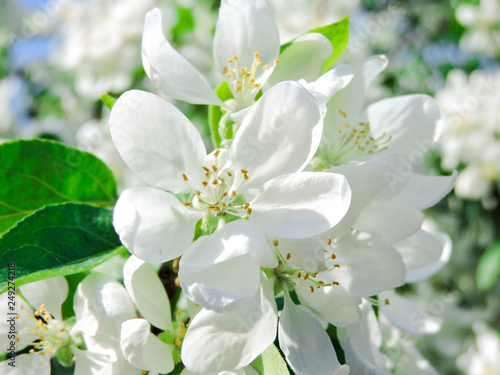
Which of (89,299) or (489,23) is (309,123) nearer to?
(89,299)

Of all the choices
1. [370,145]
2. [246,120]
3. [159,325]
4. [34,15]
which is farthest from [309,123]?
[34,15]

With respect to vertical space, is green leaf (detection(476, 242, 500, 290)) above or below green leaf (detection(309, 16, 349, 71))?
below

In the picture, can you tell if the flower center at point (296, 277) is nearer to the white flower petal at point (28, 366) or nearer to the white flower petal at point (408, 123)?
the white flower petal at point (408, 123)

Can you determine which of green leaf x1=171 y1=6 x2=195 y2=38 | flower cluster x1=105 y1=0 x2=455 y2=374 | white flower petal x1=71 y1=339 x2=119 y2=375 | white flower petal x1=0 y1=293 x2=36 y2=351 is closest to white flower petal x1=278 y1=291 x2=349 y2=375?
flower cluster x1=105 y1=0 x2=455 y2=374

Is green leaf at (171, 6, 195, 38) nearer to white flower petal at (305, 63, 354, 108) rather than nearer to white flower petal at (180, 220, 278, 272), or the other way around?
white flower petal at (305, 63, 354, 108)

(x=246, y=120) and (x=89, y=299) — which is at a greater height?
(x=246, y=120)
